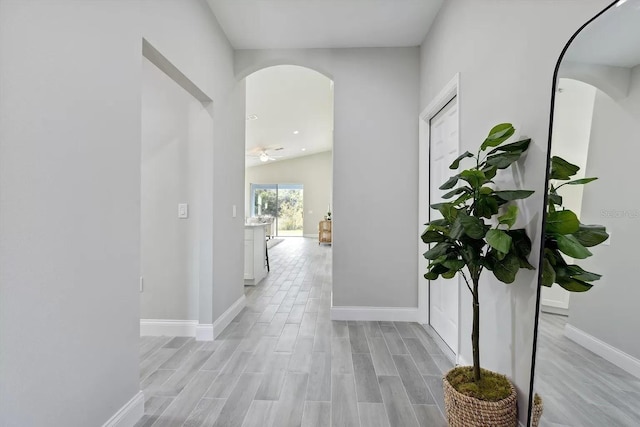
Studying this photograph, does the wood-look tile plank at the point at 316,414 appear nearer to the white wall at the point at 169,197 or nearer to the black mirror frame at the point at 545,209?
the black mirror frame at the point at 545,209

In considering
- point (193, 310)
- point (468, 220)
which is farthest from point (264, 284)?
point (468, 220)

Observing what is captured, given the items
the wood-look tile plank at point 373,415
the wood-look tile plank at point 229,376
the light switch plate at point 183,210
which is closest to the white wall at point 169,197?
the light switch plate at point 183,210

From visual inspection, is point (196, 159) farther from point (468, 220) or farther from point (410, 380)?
point (410, 380)

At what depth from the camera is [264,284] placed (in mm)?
4652

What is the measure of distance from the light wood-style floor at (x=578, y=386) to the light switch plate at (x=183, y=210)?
8.72ft

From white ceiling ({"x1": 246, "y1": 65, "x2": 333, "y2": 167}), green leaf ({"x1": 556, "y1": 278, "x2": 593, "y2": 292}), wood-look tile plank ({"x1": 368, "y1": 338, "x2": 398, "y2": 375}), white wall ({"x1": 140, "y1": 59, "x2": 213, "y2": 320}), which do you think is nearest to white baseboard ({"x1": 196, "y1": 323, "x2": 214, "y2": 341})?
white wall ({"x1": 140, "y1": 59, "x2": 213, "y2": 320})

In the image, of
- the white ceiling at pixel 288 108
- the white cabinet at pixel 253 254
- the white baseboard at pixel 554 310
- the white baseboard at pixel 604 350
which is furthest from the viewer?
the white ceiling at pixel 288 108

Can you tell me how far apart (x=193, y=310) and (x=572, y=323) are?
2709 mm

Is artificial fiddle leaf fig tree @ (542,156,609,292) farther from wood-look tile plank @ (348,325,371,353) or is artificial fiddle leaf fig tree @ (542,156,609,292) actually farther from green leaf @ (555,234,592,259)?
wood-look tile plank @ (348,325,371,353)

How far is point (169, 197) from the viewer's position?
2.74 meters

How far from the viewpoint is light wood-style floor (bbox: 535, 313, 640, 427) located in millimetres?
896

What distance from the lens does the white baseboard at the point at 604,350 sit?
0.87 metres

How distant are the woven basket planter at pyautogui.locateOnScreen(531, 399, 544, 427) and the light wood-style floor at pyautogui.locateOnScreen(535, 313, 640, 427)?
0.02 metres

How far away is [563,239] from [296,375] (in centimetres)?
178
